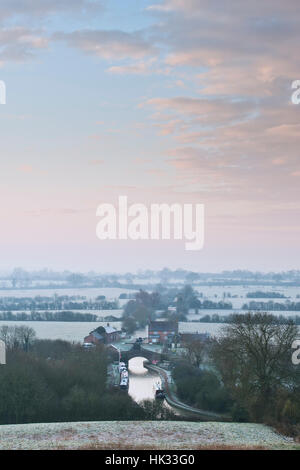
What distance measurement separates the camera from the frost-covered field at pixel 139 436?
8.35m

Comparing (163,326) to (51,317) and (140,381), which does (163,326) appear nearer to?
(51,317)

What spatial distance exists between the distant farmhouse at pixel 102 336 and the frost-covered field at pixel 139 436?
18286 mm

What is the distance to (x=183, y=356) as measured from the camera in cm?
2417

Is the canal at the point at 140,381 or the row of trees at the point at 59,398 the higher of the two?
the row of trees at the point at 59,398

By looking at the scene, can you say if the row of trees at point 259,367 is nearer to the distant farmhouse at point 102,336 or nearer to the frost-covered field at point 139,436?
the frost-covered field at point 139,436

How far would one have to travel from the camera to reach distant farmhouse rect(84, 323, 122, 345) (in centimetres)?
2875

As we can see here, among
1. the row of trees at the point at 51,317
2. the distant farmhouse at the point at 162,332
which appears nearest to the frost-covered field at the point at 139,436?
the distant farmhouse at the point at 162,332

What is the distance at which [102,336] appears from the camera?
2995cm

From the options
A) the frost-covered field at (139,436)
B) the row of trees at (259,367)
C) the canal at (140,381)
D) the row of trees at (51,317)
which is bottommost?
the canal at (140,381)

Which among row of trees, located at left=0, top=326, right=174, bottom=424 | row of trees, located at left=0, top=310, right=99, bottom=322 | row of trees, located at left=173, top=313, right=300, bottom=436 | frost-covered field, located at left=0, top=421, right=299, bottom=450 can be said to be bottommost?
row of trees, located at left=0, top=310, right=99, bottom=322

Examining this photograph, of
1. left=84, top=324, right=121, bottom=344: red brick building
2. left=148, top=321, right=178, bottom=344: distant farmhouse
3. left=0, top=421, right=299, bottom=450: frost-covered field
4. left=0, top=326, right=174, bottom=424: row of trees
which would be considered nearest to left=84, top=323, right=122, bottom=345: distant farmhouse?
left=84, top=324, right=121, bottom=344: red brick building

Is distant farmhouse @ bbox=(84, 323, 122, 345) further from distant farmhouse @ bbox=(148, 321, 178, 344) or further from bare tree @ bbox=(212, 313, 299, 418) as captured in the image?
bare tree @ bbox=(212, 313, 299, 418)

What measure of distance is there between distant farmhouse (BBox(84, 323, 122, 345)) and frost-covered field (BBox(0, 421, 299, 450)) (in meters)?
18.3
